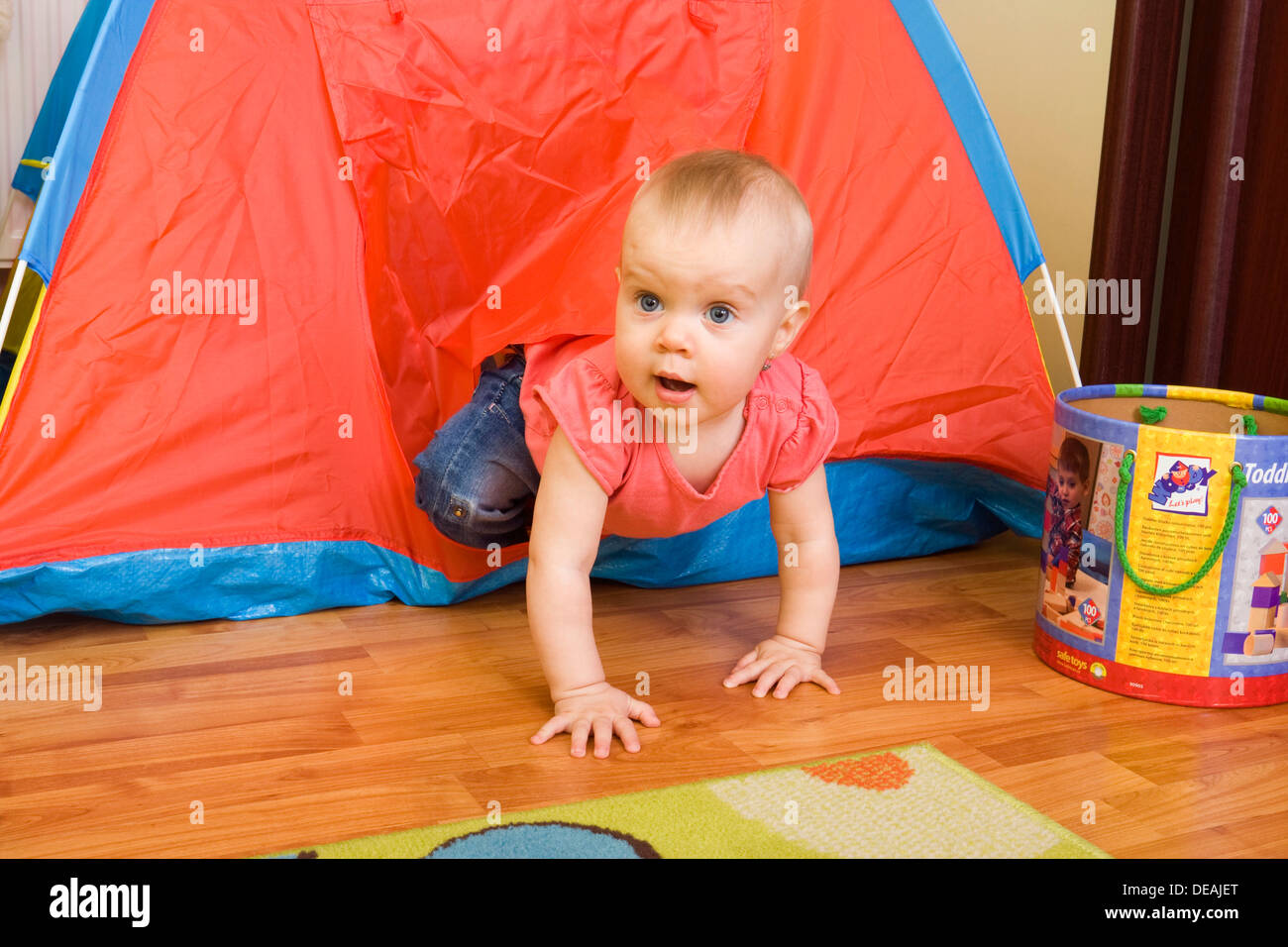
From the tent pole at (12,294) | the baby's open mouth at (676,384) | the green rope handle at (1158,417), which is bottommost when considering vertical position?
the green rope handle at (1158,417)

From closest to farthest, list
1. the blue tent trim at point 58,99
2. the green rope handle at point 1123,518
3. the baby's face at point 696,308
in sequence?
the baby's face at point 696,308 < the green rope handle at point 1123,518 < the blue tent trim at point 58,99

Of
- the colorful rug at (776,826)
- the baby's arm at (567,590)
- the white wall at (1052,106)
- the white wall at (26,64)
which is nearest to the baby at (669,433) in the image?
the baby's arm at (567,590)

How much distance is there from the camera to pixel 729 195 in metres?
0.93

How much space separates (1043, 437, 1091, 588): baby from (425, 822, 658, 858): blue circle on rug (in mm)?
520

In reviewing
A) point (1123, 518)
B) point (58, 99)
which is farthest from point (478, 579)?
point (58, 99)

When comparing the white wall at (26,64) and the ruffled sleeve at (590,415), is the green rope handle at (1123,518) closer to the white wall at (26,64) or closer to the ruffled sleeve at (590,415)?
the ruffled sleeve at (590,415)

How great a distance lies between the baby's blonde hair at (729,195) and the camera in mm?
927

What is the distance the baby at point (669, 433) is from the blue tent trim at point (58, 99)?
883 mm

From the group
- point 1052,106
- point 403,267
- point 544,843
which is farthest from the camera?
point 1052,106

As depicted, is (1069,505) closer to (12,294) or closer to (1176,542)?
(1176,542)

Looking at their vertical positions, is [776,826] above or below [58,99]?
below

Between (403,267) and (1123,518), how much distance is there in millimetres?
732
